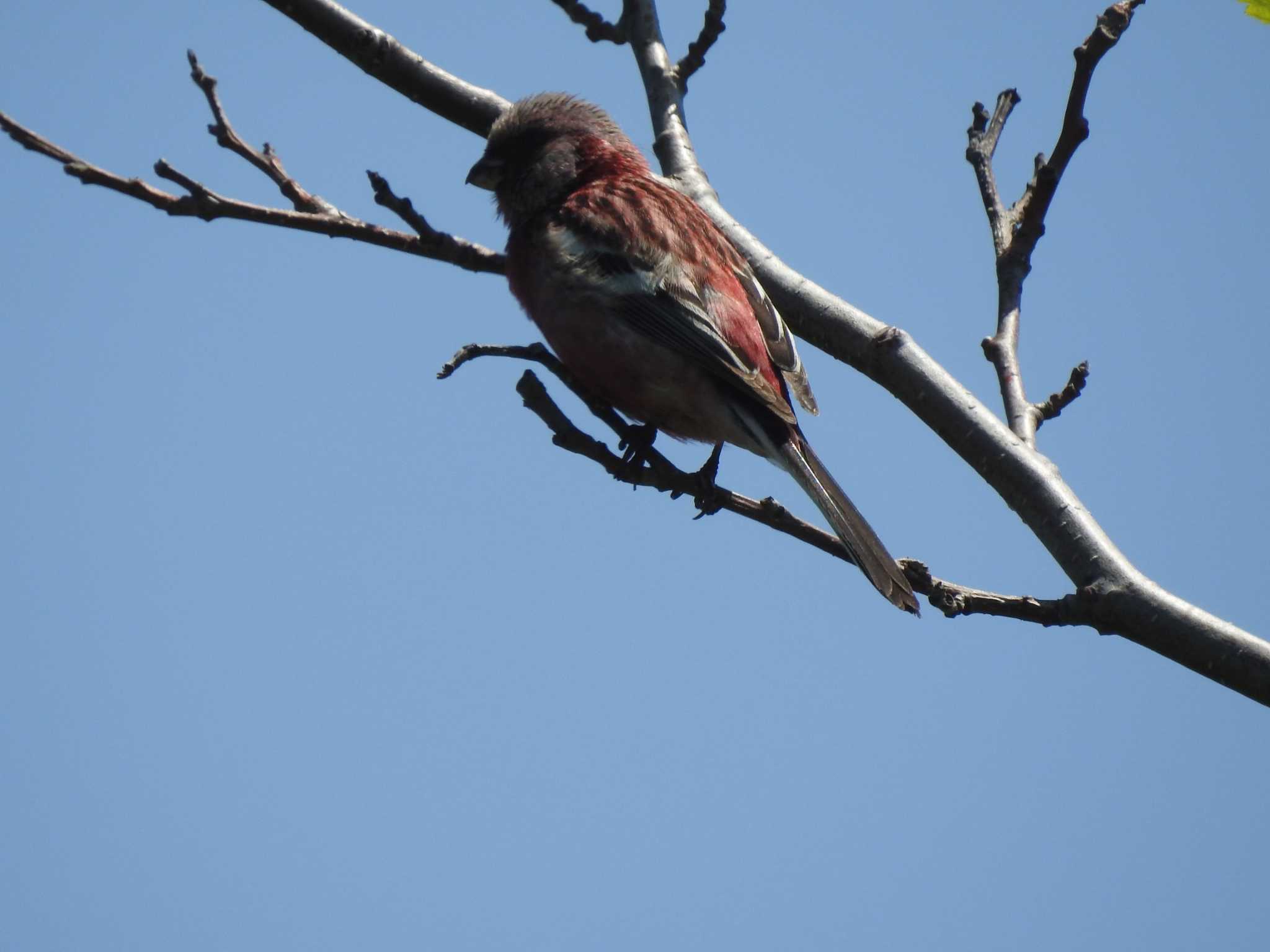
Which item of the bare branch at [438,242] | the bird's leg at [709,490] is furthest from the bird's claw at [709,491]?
the bare branch at [438,242]

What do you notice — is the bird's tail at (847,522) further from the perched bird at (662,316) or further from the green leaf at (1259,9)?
the green leaf at (1259,9)

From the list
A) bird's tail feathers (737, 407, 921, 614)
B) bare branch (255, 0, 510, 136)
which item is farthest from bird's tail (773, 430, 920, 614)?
bare branch (255, 0, 510, 136)

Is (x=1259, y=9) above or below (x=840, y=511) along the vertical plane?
above

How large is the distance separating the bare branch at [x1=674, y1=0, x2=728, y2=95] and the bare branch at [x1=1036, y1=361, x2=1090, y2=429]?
96.6 inches

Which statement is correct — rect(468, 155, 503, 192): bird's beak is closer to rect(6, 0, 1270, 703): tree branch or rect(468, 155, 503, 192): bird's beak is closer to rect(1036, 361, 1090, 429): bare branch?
rect(6, 0, 1270, 703): tree branch

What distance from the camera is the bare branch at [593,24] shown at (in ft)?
19.5

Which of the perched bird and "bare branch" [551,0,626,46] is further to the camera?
"bare branch" [551,0,626,46]

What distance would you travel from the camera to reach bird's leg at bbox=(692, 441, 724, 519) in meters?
4.00

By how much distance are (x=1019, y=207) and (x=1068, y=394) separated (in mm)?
754

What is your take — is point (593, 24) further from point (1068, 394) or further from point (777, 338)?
point (1068, 394)

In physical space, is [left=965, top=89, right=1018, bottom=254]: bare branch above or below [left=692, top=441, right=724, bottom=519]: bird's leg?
above

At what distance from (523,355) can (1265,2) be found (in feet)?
8.65

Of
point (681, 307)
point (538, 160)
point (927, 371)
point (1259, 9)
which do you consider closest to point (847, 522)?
point (927, 371)

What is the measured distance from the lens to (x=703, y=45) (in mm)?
5809
